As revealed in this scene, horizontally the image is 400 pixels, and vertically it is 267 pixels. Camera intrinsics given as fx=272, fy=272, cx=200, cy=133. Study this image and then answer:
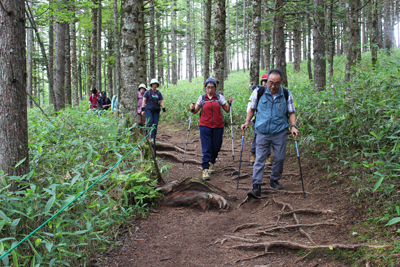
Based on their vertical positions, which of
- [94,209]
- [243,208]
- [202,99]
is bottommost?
[243,208]

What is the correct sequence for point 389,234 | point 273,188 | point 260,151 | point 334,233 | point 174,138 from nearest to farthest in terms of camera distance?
point 389,234 → point 334,233 → point 260,151 → point 273,188 → point 174,138

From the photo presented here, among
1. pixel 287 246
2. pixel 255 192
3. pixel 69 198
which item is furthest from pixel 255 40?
pixel 69 198


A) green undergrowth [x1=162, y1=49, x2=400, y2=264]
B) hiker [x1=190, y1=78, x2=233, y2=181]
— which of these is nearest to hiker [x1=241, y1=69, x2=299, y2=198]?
green undergrowth [x1=162, y1=49, x2=400, y2=264]

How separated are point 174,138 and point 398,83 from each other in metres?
8.99

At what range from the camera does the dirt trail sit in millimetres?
3500

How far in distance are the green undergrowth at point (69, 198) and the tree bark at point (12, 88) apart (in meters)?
0.28

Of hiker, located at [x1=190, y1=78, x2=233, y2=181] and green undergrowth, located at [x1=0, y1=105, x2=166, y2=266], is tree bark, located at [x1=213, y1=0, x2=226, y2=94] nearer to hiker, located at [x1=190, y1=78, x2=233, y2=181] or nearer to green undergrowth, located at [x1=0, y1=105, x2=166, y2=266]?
hiker, located at [x1=190, y1=78, x2=233, y2=181]

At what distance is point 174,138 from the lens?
1246cm

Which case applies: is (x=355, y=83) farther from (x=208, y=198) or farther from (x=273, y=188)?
(x=208, y=198)

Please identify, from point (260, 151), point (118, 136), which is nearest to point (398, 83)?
point (260, 151)

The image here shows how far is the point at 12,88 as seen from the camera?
10.4ft

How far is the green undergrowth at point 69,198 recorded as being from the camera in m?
2.75

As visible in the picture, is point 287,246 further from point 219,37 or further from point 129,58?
point 219,37

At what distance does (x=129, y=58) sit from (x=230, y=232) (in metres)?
5.02
